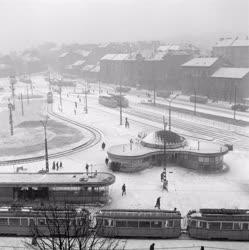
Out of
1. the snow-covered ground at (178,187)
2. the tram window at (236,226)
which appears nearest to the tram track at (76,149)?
the snow-covered ground at (178,187)

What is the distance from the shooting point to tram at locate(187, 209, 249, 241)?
2811 centimetres

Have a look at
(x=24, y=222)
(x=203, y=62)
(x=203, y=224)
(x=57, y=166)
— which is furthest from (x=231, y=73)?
(x=24, y=222)

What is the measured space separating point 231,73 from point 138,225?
65414 millimetres

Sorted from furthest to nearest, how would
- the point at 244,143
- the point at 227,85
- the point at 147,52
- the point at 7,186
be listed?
the point at 147,52 → the point at 227,85 → the point at 244,143 → the point at 7,186

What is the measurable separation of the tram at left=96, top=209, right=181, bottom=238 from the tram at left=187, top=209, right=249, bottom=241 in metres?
1.17

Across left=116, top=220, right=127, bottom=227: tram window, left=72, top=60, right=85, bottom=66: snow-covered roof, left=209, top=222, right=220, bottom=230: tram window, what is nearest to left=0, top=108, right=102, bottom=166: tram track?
left=116, top=220, right=127, bottom=227: tram window

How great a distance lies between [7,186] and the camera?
3450cm

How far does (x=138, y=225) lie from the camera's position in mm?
28719

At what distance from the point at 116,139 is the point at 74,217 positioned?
96.3 ft

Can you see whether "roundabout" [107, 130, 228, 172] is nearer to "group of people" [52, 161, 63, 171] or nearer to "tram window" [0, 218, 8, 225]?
"group of people" [52, 161, 63, 171]

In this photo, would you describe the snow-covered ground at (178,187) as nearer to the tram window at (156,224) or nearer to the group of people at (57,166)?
the group of people at (57,166)

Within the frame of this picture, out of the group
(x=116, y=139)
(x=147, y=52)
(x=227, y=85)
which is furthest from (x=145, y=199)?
(x=147, y=52)

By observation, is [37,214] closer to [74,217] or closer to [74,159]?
[74,217]

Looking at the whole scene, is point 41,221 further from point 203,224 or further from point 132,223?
point 203,224
